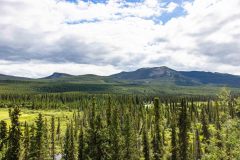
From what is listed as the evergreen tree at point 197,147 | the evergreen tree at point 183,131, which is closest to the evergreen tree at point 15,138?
the evergreen tree at point 183,131

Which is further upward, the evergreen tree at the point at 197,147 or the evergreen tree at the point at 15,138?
the evergreen tree at the point at 15,138

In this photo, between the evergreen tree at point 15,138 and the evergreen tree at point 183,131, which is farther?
the evergreen tree at point 183,131

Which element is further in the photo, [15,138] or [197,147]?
[197,147]

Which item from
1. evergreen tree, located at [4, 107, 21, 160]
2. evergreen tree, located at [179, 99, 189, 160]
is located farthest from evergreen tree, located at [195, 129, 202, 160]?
evergreen tree, located at [4, 107, 21, 160]

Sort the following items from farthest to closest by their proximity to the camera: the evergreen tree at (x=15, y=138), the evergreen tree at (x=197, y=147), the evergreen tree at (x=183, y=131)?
the evergreen tree at (x=197, y=147)
the evergreen tree at (x=183, y=131)
the evergreen tree at (x=15, y=138)

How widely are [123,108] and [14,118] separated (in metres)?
95.6

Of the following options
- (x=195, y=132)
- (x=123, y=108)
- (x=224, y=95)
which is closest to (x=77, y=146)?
(x=195, y=132)

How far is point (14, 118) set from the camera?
6253 cm

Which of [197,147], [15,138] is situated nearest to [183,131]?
[197,147]

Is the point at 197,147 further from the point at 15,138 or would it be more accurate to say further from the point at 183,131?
the point at 15,138

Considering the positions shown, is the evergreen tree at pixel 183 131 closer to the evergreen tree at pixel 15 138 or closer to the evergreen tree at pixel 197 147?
the evergreen tree at pixel 197 147

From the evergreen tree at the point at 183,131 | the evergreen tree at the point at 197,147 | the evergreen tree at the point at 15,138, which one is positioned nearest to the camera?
the evergreen tree at the point at 15,138

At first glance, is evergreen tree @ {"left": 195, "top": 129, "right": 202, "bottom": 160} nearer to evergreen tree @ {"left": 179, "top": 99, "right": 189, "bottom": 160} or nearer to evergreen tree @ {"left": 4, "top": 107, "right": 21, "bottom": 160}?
evergreen tree @ {"left": 179, "top": 99, "right": 189, "bottom": 160}

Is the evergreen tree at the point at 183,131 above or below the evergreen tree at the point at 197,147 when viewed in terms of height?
above
